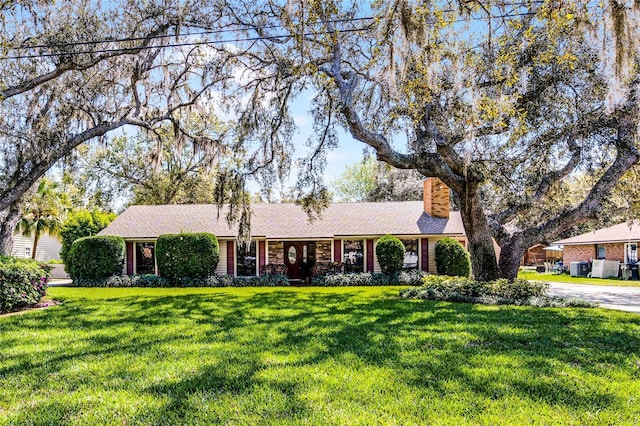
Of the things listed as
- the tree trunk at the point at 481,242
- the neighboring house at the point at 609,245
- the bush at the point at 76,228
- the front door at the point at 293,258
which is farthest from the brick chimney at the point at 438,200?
the bush at the point at 76,228

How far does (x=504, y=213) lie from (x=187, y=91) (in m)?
10.1

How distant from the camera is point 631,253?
2098 centimetres

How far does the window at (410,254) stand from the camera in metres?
17.4

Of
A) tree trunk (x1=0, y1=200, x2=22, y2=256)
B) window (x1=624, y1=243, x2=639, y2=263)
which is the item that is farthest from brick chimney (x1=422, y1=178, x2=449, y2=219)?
tree trunk (x1=0, y1=200, x2=22, y2=256)

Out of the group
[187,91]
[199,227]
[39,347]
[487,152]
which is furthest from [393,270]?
[39,347]

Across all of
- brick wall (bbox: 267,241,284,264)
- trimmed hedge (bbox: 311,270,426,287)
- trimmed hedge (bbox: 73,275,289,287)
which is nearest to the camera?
trimmed hedge (bbox: 311,270,426,287)

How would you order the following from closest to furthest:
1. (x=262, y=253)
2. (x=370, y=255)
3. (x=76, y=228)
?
(x=370, y=255) → (x=262, y=253) → (x=76, y=228)

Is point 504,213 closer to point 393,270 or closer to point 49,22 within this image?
point 393,270

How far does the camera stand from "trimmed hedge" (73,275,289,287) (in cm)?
1627

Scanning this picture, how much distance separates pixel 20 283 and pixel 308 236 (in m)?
10.1

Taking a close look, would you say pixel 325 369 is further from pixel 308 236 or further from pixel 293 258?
pixel 293 258

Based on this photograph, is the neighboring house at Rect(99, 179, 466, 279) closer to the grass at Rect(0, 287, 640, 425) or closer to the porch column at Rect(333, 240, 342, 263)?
the porch column at Rect(333, 240, 342, 263)

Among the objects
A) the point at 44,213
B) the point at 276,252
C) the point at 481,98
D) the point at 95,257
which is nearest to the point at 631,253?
the point at 276,252

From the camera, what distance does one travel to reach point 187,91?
42.5ft
